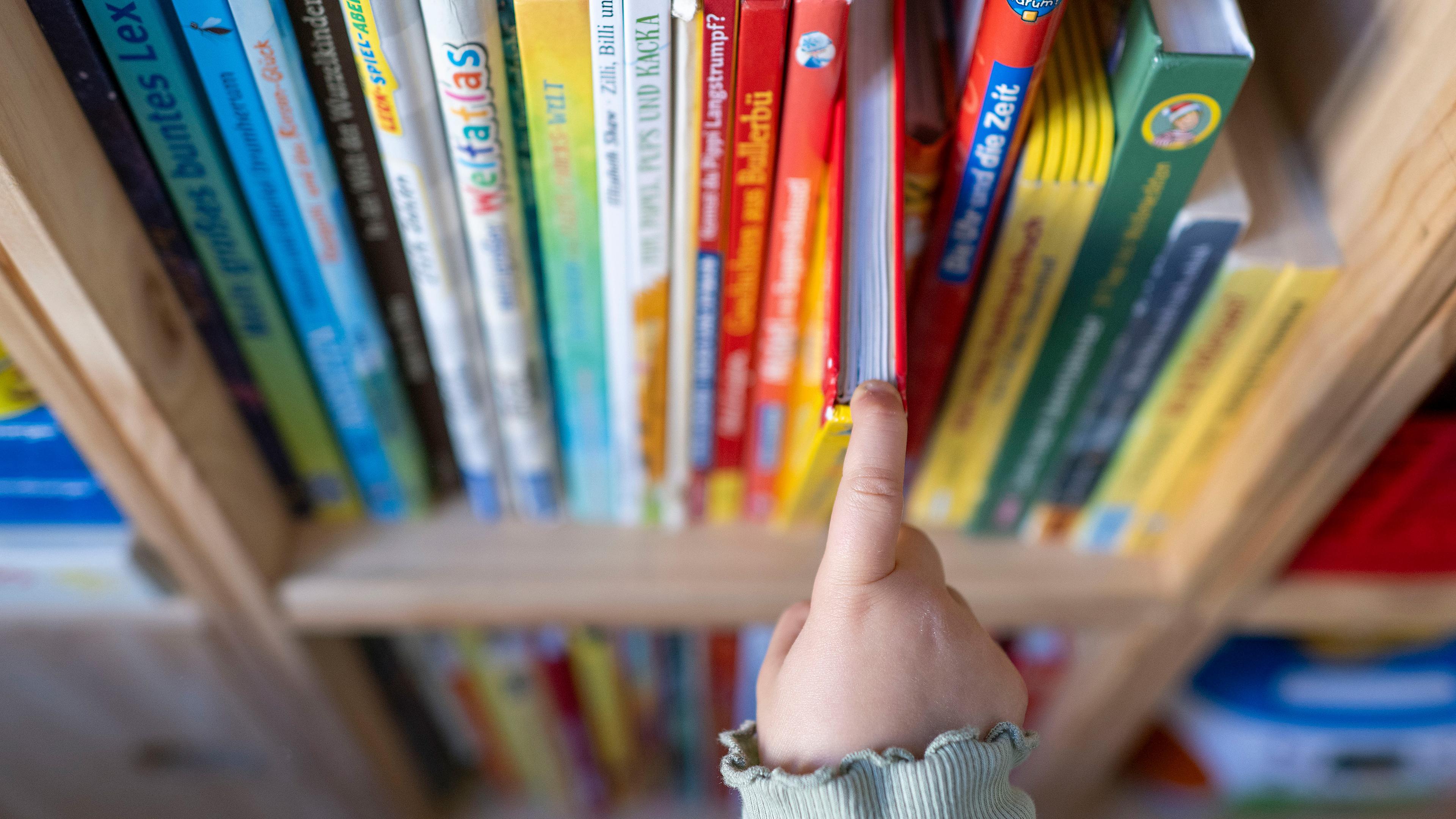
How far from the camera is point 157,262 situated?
1.57 ft

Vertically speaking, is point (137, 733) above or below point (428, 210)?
below

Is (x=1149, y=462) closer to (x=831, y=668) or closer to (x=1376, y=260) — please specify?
(x=1376, y=260)

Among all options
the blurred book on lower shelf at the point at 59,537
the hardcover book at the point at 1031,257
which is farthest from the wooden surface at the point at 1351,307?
the blurred book on lower shelf at the point at 59,537

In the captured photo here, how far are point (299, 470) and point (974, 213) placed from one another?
45 cm

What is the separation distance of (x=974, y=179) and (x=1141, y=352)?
17cm

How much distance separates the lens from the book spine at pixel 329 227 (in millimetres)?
393

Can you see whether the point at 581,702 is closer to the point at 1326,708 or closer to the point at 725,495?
the point at 725,495

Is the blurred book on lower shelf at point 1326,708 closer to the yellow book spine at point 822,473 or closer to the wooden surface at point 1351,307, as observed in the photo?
the wooden surface at point 1351,307

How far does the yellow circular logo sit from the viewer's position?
40 centimetres

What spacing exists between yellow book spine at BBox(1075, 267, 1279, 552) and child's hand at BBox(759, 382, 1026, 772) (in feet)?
0.76

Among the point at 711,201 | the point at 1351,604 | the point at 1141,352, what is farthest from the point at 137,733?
the point at 1351,604

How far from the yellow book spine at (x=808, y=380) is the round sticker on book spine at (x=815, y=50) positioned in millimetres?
64

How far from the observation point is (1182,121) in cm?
41

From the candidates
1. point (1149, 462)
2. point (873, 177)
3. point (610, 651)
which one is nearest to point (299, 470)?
point (610, 651)
